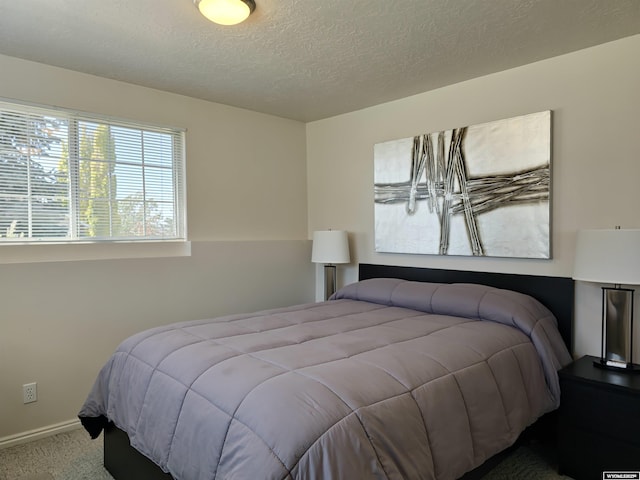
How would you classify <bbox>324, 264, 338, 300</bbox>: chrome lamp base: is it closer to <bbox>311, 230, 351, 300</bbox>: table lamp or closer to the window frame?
<bbox>311, 230, 351, 300</bbox>: table lamp

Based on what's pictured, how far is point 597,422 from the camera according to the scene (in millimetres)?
2070

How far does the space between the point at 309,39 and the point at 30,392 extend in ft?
9.05

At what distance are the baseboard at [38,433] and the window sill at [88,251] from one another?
108cm

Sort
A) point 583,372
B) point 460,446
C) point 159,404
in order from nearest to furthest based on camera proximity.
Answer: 1. point 460,446
2. point 159,404
3. point 583,372

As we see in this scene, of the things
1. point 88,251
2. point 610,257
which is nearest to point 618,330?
point 610,257

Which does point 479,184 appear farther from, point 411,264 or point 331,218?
point 331,218

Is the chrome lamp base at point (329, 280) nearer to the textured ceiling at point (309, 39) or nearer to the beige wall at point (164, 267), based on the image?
the beige wall at point (164, 267)

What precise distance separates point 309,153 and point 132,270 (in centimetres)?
209

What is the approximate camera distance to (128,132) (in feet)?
10.3

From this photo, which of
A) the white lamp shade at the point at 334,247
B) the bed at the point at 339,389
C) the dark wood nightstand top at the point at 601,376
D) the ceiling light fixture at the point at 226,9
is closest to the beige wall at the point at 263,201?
the white lamp shade at the point at 334,247

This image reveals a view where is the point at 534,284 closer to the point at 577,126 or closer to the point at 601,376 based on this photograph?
the point at 601,376

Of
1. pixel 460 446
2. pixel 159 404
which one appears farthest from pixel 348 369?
pixel 159 404

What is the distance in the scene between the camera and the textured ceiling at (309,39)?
6.72ft

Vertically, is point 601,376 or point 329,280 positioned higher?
point 329,280
